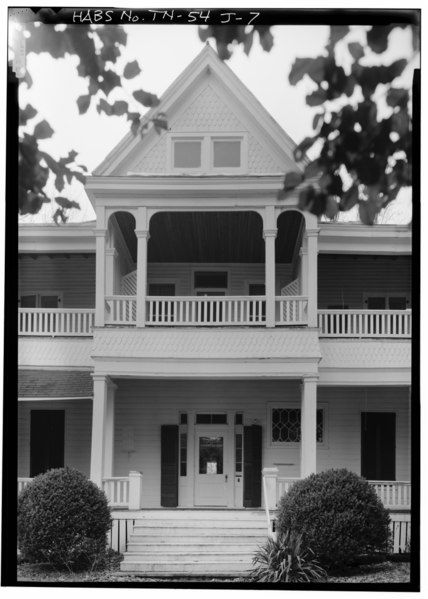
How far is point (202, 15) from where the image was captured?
44.1 ft

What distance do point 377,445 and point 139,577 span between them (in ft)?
20.4

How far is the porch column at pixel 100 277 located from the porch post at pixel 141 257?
2.08 feet

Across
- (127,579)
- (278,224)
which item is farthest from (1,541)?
(278,224)

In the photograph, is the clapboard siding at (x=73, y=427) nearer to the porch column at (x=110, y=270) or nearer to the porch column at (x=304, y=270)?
the porch column at (x=110, y=270)

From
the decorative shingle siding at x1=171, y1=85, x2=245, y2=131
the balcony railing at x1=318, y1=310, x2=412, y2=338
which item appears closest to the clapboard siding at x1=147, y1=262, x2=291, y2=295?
the balcony railing at x1=318, y1=310, x2=412, y2=338

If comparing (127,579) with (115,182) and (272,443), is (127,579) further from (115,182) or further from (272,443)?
(115,182)

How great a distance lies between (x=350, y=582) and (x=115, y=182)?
7.97m

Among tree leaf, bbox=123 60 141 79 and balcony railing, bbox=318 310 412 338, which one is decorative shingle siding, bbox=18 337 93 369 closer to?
balcony railing, bbox=318 310 412 338

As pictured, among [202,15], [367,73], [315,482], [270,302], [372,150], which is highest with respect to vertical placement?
[202,15]

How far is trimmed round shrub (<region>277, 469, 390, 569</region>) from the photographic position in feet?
47.3

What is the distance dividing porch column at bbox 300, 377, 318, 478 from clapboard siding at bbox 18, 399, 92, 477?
3987 millimetres

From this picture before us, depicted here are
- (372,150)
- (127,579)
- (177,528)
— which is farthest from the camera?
(177,528)

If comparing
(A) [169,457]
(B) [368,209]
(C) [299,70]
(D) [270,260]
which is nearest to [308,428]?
(D) [270,260]

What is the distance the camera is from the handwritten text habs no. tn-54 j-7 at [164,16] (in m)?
13.0
